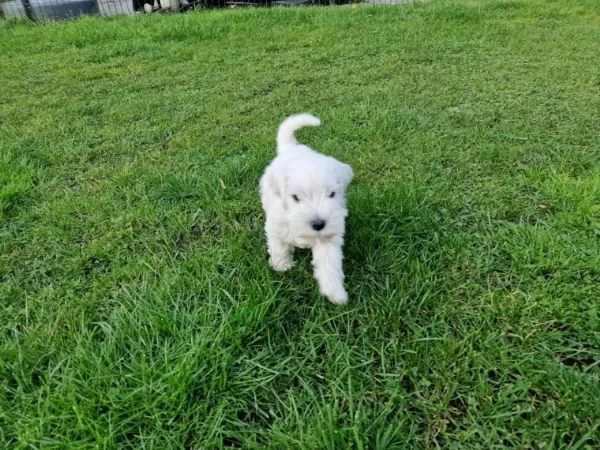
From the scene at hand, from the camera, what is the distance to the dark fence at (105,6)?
789cm

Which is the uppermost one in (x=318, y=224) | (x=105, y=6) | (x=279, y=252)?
(x=318, y=224)

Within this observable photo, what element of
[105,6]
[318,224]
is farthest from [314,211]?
[105,6]

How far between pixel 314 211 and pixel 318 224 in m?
0.05

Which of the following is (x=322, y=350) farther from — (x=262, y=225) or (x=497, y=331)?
(x=262, y=225)

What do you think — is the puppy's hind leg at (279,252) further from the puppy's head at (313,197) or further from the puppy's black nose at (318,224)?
the puppy's black nose at (318,224)

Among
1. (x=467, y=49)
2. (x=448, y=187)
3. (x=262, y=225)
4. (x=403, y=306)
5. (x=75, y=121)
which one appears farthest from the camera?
(x=467, y=49)

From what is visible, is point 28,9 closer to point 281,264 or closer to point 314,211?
point 281,264

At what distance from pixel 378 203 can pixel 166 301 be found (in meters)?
1.29

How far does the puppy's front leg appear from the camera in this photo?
1.98m

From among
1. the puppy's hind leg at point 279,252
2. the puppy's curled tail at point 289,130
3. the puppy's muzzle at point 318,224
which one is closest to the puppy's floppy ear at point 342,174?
the puppy's muzzle at point 318,224

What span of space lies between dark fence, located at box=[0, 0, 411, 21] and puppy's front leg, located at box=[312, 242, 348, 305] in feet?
24.7

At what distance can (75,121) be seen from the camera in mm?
4148

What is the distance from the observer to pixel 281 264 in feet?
7.51

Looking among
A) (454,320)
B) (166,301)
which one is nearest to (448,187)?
(454,320)
